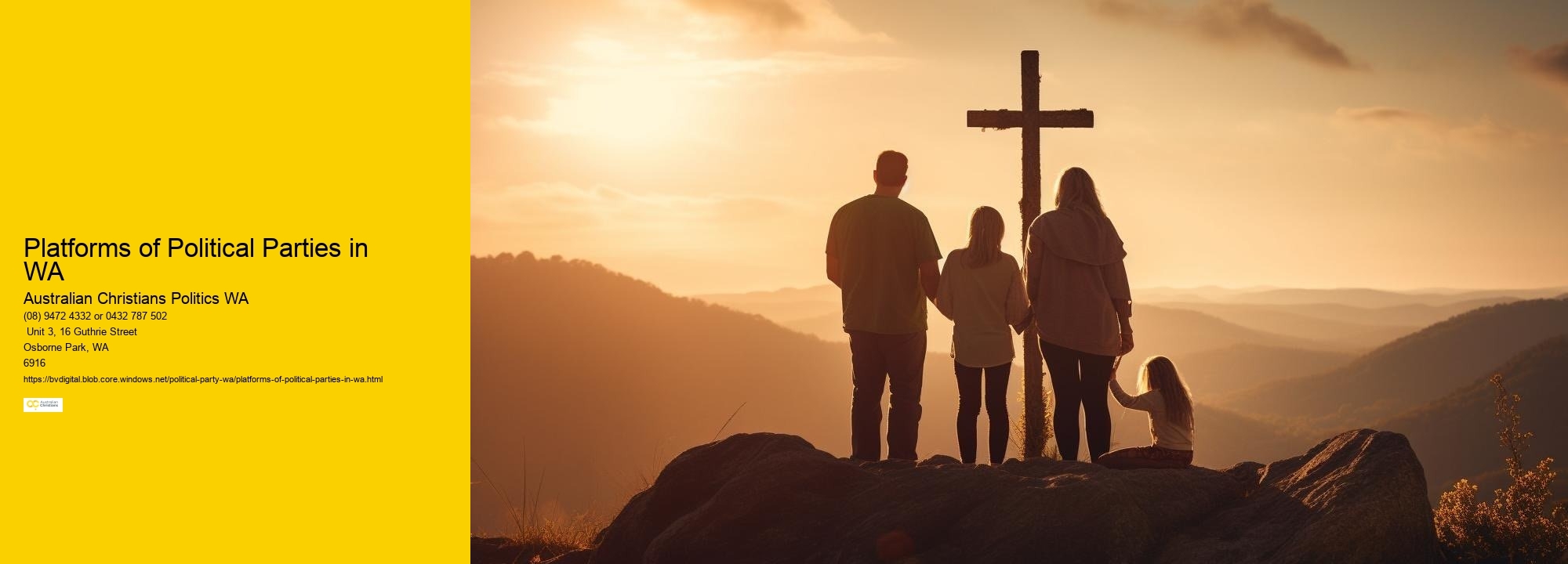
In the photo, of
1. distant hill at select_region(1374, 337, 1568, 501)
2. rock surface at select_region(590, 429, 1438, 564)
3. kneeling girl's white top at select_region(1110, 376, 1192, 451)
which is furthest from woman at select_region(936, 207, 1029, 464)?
distant hill at select_region(1374, 337, 1568, 501)

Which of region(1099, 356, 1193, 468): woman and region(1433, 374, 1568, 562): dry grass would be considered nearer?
region(1433, 374, 1568, 562): dry grass

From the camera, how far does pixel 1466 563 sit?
217 inches

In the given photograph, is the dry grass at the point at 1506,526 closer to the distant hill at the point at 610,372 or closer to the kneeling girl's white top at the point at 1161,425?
the kneeling girl's white top at the point at 1161,425

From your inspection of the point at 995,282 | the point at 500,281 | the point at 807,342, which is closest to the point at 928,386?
the point at 807,342

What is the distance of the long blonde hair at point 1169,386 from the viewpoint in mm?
6246

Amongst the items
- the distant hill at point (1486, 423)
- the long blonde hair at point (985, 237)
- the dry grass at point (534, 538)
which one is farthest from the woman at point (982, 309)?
the distant hill at point (1486, 423)

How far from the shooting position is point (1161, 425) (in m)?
6.27

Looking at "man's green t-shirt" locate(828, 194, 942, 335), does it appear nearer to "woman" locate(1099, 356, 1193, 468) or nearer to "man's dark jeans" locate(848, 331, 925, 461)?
"man's dark jeans" locate(848, 331, 925, 461)

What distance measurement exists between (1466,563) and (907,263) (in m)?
3.67

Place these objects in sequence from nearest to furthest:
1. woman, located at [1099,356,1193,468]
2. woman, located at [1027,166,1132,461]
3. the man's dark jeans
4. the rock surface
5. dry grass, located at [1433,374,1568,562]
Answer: the rock surface, dry grass, located at [1433,374,1568,562], woman, located at [1099,356,1193,468], woman, located at [1027,166,1132,461], the man's dark jeans

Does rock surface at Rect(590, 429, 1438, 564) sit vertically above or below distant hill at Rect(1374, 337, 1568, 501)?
above

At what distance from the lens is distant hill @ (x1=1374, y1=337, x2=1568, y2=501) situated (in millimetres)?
133000

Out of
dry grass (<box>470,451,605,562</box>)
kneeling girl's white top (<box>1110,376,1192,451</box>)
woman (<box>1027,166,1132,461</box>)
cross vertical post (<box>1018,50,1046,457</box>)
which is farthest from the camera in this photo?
cross vertical post (<box>1018,50,1046,457</box>)

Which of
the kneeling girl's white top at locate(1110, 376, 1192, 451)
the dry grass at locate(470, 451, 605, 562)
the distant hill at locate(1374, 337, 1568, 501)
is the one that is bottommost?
the distant hill at locate(1374, 337, 1568, 501)
